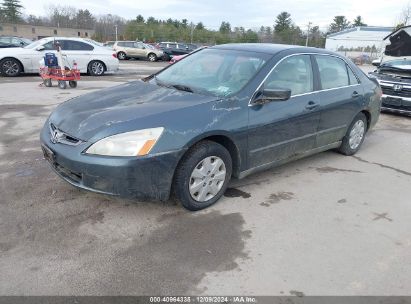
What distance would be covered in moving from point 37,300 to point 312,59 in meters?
4.00

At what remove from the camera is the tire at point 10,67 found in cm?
1349

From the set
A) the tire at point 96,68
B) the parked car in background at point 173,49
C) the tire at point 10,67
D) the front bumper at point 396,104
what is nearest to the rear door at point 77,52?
the tire at point 96,68

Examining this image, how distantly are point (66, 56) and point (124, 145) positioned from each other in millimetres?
12308

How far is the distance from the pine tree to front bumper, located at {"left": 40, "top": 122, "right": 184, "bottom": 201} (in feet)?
312

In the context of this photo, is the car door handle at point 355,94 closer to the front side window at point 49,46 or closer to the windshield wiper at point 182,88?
the windshield wiper at point 182,88

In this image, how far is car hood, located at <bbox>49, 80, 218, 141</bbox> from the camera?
3348mm

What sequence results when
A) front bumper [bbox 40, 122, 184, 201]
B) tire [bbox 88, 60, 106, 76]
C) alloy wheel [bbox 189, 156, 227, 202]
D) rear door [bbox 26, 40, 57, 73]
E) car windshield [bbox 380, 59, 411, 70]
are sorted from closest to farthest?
front bumper [bbox 40, 122, 184, 201] < alloy wheel [bbox 189, 156, 227, 202] < car windshield [bbox 380, 59, 411, 70] < rear door [bbox 26, 40, 57, 73] < tire [bbox 88, 60, 106, 76]

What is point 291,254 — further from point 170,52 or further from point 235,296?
→ point 170,52

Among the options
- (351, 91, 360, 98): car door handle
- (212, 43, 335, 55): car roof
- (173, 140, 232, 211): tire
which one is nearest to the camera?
(173, 140, 232, 211): tire

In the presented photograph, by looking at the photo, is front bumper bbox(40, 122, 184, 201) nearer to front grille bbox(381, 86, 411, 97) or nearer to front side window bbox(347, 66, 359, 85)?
front side window bbox(347, 66, 359, 85)

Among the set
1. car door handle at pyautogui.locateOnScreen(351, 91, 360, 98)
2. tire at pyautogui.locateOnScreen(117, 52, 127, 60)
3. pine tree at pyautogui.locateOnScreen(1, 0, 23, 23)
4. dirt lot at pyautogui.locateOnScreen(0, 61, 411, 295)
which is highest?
pine tree at pyautogui.locateOnScreen(1, 0, 23, 23)

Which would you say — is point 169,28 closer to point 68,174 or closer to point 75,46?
point 75,46

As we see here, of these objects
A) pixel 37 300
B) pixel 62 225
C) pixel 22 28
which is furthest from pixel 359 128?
pixel 22 28

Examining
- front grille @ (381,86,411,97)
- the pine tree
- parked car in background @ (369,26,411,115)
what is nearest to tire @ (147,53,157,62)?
parked car in background @ (369,26,411,115)
